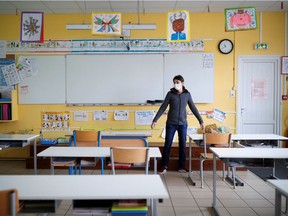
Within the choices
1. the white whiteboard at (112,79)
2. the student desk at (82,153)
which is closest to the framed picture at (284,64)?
the white whiteboard at (112,79)

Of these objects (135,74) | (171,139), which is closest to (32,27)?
(135,74)

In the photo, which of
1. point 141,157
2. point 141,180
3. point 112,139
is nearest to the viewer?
point 141,180

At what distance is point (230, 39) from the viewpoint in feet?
21.0

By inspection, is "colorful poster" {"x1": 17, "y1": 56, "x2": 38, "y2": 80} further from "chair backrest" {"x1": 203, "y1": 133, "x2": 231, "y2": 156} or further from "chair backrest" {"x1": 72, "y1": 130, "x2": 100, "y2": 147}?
"chair backrest" {"x1": 203, "y1": 133, "x2": 231, "y2": 156}

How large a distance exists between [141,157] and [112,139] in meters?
1.52

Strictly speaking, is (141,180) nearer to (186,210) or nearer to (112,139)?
(186,210)

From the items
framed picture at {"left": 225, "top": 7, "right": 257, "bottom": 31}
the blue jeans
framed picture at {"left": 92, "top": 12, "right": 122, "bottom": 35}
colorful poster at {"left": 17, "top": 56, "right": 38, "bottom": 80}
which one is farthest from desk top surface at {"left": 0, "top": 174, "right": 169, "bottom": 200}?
colorful poster at {"left": 17, "top": 56, "right": 38, "bottom": 80}

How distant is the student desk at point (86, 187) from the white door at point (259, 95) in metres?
4.74

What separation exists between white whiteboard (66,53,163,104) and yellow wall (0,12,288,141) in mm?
228

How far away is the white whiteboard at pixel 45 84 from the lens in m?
6.40

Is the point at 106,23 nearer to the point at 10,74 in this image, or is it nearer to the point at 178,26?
the point at 178,26

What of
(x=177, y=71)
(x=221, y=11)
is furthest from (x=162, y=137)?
(x=221, y=11)

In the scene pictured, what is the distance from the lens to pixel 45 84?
6.43 metres

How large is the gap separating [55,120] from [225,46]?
13.0 feet
